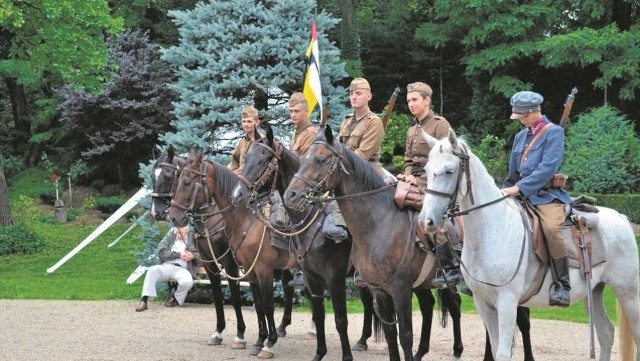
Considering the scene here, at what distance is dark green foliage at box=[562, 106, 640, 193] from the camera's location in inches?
872

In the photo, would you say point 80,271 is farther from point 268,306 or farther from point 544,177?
point 544,177

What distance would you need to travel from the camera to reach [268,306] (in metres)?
10.8

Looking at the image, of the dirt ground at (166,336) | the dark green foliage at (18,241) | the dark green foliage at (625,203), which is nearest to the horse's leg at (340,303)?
the dirt ground at (166,336)

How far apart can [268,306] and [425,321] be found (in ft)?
6.38

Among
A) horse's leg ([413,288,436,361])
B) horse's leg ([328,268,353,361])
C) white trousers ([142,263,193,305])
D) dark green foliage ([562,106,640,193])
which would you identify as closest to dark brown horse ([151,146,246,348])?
horse's leg ([328,268,353,361])

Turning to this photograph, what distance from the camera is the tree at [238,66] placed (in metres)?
14.6

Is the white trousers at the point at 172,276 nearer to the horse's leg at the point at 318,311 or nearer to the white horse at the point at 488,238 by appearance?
the horse's leg at the point at 318,311

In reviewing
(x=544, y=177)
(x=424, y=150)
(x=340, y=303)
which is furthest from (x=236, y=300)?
(x=544, y=177)

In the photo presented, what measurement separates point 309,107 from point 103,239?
15418 millimetres

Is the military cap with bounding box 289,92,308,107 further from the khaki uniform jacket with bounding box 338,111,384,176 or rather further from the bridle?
the khaki uniform jacket with bounding box 338,111,384,176

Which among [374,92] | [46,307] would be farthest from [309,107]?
[374,92]

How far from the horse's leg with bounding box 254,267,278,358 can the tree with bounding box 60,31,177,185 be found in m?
18.9

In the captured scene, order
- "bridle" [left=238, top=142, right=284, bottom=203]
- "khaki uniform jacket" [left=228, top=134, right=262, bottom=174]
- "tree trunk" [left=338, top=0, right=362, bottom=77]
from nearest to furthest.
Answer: "bridle" [left=238, top=142, right=284, bottom=203], "khaki uniform jacket" [left=228, top=134, right=262, bottom=174], "tree trunk" [left=338, top=0, right=362, bottom=77]

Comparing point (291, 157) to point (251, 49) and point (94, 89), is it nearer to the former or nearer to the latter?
point (251, 49)
